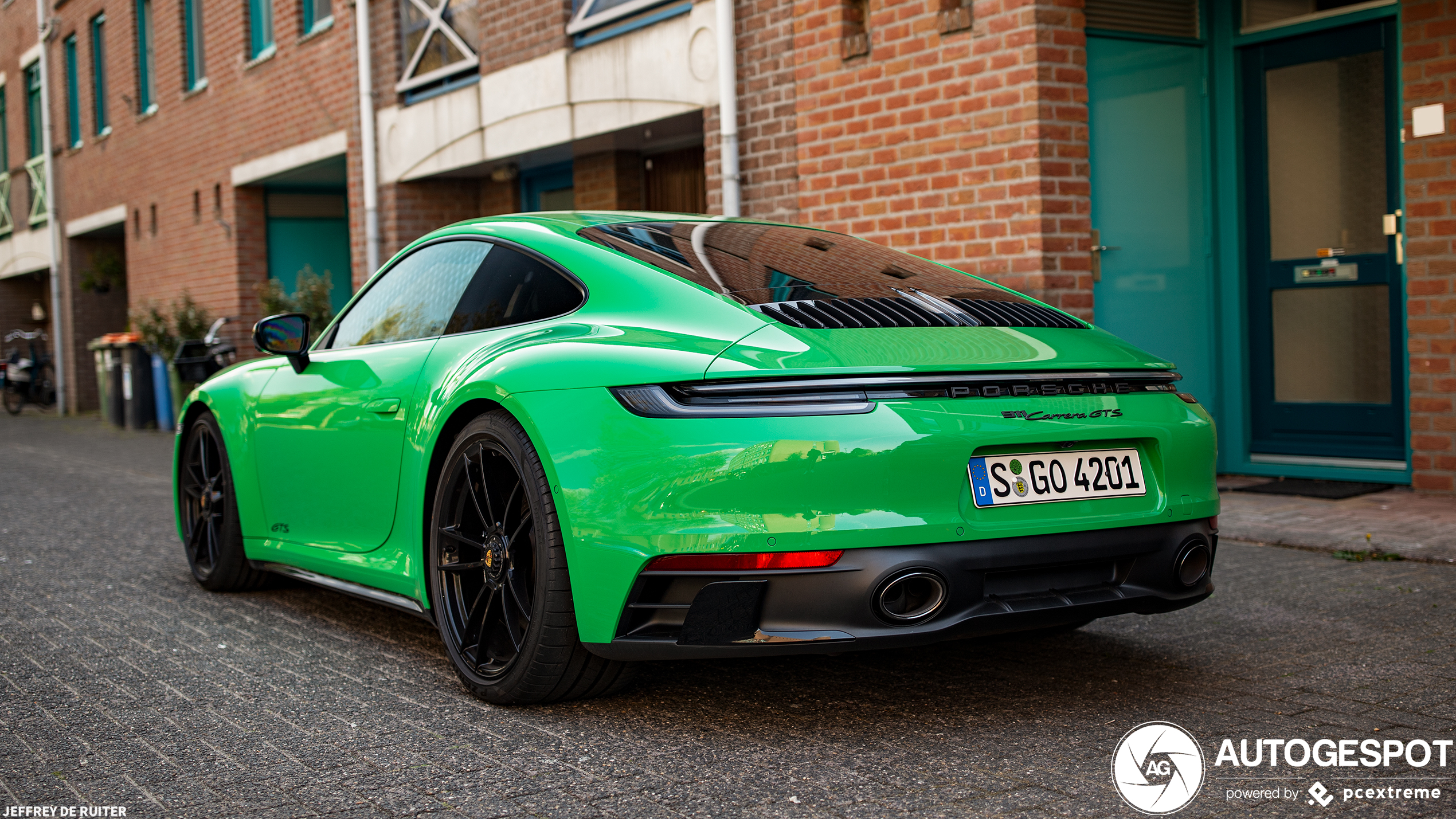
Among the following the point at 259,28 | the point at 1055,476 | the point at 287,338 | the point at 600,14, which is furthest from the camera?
the point at 259,28

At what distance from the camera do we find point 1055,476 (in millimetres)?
3104

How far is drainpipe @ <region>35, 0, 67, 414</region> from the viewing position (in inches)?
909

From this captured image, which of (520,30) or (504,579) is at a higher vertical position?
(520,30)

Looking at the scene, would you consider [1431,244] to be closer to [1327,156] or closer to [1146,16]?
[1327,156]

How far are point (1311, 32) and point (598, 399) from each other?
19.7 feet

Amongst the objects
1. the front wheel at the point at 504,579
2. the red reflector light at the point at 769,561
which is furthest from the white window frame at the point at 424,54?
the red reflector light at the point at 769,561

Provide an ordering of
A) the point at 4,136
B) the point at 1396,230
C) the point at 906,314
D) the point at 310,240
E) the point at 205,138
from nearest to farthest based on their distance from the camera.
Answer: the point at 906,314 → the point at 1396,230 → the point at 310,240 → the point at 205,138 → the point at 4,136

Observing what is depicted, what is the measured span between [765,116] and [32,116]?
21.8 meters

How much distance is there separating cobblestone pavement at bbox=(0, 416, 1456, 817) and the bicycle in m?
21.0

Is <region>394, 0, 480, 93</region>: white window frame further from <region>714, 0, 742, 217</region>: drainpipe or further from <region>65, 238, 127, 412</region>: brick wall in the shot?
<region>65, 238, 127, 412</region>: brick wall

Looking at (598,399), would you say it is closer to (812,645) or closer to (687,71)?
(812,645)

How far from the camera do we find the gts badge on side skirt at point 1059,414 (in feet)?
10.0

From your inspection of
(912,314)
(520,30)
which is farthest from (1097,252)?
(520,30)

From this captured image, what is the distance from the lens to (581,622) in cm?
312
